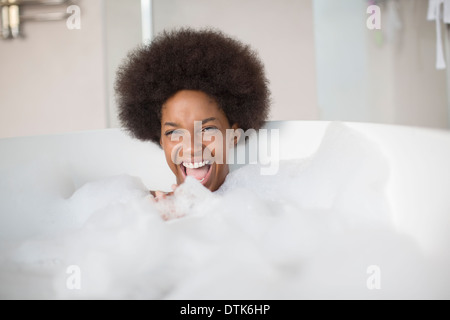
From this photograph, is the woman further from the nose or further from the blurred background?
the blurred background

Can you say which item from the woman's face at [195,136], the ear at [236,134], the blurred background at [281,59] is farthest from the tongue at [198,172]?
the blurred background at [281,59]

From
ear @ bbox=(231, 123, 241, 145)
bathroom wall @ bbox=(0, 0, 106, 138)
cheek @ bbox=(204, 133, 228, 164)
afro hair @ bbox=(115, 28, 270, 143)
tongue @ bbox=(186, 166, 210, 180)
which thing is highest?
bathroom wall @ bbox=(0, 0, 106, 138)

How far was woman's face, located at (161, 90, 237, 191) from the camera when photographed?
109cm

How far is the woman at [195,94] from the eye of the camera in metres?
1.10

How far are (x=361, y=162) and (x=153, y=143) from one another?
607 millimetres

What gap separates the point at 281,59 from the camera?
2615mm

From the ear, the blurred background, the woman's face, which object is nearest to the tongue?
the woman's face

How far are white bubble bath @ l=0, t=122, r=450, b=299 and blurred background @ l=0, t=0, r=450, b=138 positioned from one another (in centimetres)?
134

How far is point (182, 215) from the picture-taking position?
39.9 inches

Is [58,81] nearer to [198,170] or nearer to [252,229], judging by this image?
[198,170]

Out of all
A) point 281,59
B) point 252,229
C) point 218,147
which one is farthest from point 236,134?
point 281,59

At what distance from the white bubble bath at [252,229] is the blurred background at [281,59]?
1.34m

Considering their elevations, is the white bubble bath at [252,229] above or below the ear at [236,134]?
below

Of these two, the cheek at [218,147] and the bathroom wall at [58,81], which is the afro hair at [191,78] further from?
the bathroom wall at [58,81]
